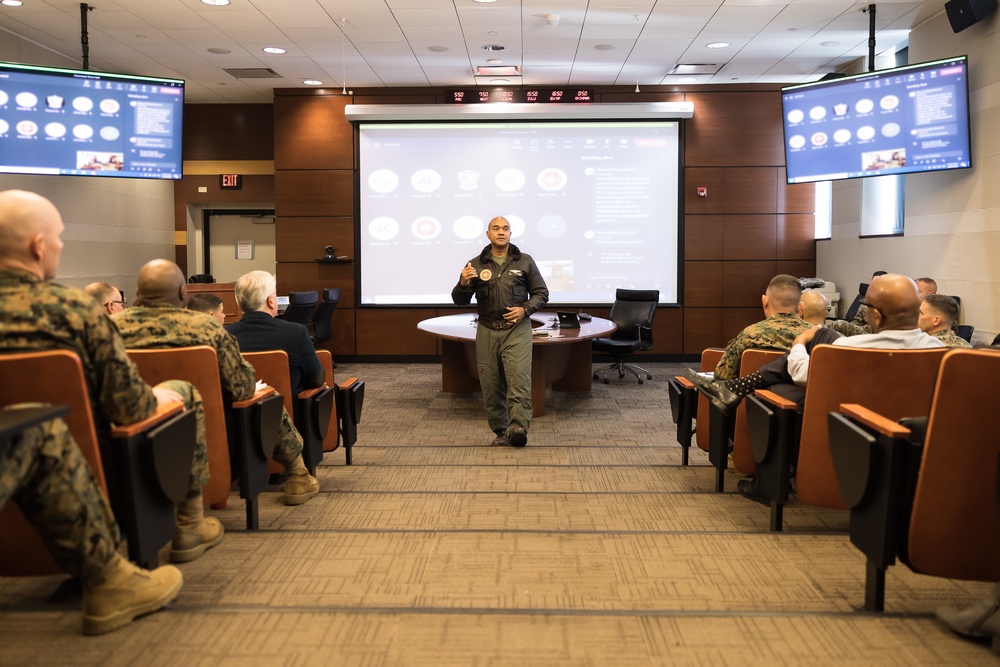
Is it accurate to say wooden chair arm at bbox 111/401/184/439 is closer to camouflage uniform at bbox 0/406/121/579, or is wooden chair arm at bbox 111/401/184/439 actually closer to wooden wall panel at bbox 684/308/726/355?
camouflage uniform at bbox 0/406/121/579

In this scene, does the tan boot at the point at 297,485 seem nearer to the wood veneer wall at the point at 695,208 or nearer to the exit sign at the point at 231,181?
the wood veneer wall at the point at 695,208

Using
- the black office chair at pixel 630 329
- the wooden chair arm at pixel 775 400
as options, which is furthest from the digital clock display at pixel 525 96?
the wooden chair arm at pixel 775 400

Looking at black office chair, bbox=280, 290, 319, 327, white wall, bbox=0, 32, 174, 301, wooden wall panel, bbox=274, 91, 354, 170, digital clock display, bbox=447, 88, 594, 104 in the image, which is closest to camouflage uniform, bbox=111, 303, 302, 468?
black office chair, bbox=280, 290, 319, 327

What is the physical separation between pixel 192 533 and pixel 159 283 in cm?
95

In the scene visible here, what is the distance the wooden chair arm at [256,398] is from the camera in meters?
3.00

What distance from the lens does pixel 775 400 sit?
3.11 metres

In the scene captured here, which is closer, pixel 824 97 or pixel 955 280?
pixel 955 280

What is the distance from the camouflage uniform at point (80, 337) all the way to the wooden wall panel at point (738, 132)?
7.91 meters

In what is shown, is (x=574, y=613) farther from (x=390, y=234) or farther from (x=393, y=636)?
(x=390, y=234)

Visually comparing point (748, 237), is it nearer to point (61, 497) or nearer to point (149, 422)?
point (149, 422)

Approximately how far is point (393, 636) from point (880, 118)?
585 cm

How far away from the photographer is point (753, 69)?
8352 millimetres

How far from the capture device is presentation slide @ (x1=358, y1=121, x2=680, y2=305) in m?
9.03

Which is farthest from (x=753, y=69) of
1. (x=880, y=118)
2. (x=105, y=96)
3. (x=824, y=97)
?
(x=105, y=96)
